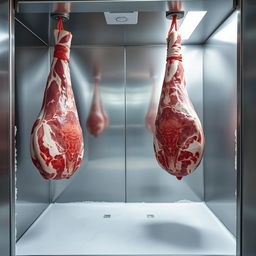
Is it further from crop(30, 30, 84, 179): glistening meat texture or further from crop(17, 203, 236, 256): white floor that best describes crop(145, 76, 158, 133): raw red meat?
crop(30, 30, 84, 179): glistening meat texture

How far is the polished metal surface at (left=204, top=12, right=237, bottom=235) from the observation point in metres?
0.95

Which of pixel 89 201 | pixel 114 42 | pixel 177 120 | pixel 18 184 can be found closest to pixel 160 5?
pixel 177 120

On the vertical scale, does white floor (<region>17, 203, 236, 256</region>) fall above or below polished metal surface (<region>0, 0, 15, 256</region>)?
below

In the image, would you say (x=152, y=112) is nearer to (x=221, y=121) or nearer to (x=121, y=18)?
(x=221, y=121)

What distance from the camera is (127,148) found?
1.24m

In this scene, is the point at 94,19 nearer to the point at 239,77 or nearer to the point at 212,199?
the point at 239,77

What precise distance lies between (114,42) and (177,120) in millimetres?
540

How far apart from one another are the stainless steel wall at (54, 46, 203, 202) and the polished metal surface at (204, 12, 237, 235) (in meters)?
0.06

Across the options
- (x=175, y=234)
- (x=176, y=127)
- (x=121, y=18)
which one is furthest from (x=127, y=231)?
(x=121, y=18)

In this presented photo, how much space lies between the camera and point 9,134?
0.72 metres

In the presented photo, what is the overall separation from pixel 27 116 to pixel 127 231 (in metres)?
0.50

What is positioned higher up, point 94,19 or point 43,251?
point 94,19

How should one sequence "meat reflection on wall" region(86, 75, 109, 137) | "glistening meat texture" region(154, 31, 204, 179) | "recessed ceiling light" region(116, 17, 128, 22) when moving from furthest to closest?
"meat reflection on wall" region(86, 75, 109, 137), "recessed ceiling light" region(116, 17, 128, 22), "glistening meat texture" region(154, 31, 204, 179)

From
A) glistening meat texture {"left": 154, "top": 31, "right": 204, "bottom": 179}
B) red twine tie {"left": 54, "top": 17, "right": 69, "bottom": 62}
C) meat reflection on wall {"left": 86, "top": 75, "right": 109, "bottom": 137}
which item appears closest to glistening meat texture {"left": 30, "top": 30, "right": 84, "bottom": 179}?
red twine tie {"left": 54, "top": 17, "right": 69, "bottom": 62}
